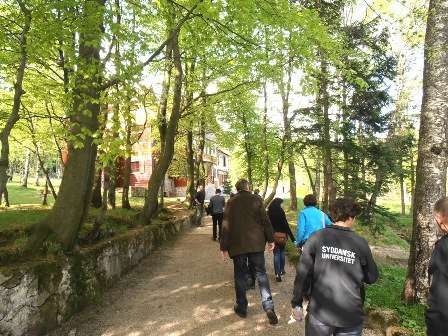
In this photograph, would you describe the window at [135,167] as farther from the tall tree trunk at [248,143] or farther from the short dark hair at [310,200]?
the short dark hair at [310,200]

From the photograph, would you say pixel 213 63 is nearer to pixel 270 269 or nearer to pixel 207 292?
pixel 270 269

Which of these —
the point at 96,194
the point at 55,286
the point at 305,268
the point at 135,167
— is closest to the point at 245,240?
the point at 305,268

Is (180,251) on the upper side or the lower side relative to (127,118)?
lower

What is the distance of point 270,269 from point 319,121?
10064 millimetres

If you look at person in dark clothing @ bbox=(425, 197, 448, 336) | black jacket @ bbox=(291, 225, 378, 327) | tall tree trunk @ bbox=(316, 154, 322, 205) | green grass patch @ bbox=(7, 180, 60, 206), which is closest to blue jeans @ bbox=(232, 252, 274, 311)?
black jacket @ bbox=(291, 225, 378, 327)

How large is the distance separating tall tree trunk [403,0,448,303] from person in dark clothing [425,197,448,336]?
313 centimetres

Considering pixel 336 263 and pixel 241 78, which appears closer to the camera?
pixel 336 263

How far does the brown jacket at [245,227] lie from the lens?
5.46m

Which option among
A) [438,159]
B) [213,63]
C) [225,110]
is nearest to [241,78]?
[213,63]

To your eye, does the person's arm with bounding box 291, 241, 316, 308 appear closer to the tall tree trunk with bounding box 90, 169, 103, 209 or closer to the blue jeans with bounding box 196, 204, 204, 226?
the tall tree trunk with bounding box 90, 169, 103, 209

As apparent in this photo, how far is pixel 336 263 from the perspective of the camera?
3004 millimetres

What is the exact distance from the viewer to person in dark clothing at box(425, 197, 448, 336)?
8.90 ft

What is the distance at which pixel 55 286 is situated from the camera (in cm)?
546

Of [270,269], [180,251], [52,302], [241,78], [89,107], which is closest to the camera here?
[52,302]
